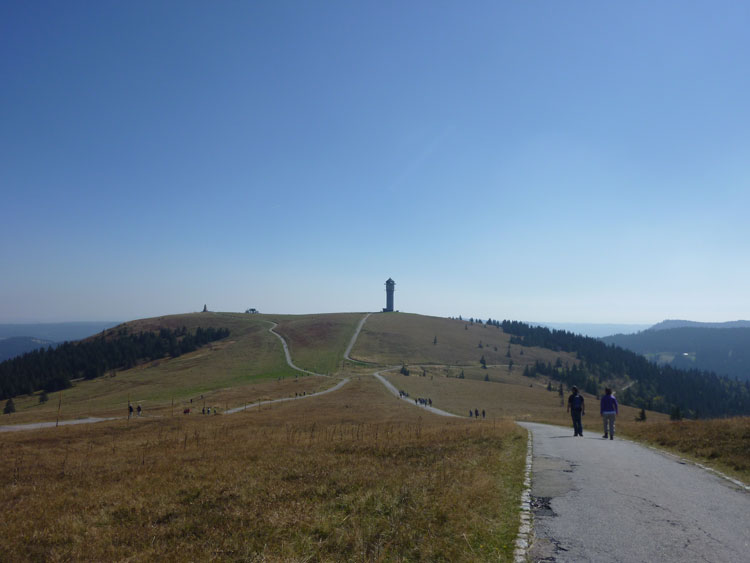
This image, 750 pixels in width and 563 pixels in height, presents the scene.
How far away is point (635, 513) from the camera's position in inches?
305

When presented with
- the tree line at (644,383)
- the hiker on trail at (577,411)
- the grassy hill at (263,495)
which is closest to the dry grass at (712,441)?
the grassy hill at (263,495)

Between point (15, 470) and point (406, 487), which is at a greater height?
point (406, 487)

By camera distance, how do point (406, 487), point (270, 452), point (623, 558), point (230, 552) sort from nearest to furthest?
point (623, 558) < point (230, 552) < point (406, 487) < point (270, 452)

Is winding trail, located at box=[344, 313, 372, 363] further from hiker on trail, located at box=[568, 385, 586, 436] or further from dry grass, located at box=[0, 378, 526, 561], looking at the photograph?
dry grass, located at box=[0, 378, 526, 561]

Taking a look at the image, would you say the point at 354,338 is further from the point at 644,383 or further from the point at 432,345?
the point at 644,383

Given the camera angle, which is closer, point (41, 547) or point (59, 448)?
point (41, 547)

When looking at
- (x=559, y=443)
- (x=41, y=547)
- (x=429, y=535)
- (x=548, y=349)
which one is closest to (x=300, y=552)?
(x=429, y=535)

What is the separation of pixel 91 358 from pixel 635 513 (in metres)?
144

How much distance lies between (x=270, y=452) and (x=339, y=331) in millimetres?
134543

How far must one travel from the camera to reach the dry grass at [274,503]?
646 centimetres

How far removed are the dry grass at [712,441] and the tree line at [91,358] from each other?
123 metres

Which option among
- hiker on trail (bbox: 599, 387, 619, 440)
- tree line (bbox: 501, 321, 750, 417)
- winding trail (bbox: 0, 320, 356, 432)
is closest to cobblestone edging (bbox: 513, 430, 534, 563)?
hiker on trail (bbox: 599, 387, 619, 440)

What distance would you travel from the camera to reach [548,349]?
18938cm

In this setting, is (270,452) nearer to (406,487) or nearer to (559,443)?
(406,487)
